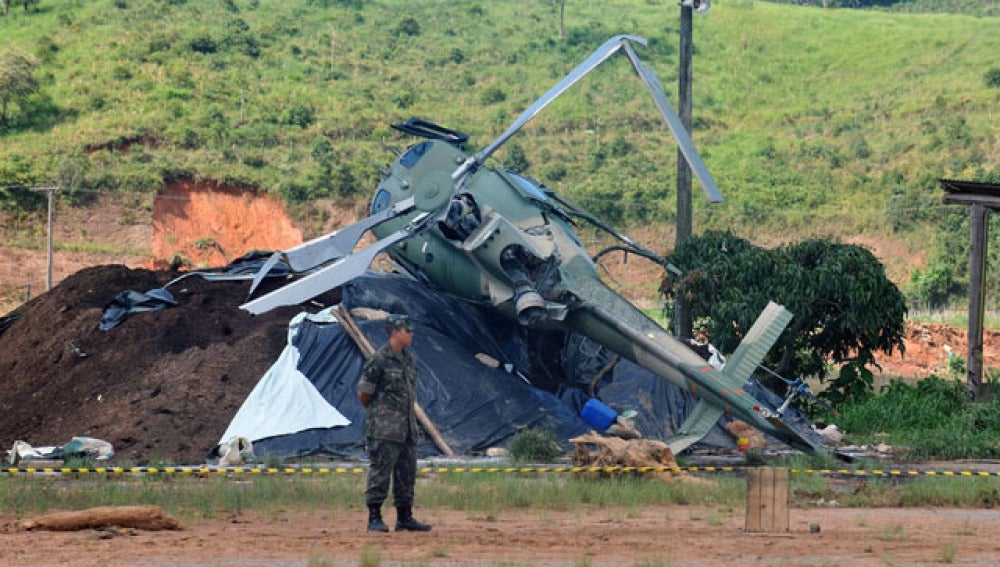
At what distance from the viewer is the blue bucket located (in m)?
20.9

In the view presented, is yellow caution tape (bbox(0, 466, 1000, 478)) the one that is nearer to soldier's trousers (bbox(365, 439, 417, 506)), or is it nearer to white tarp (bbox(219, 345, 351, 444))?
white tarp (bbox(219, 345, 351, 444))

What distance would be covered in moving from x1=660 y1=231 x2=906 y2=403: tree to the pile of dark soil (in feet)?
22.7

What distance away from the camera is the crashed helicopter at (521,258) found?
1870 centimetres

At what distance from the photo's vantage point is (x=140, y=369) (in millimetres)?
A: 21766

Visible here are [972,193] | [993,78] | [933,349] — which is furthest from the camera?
[993,78]

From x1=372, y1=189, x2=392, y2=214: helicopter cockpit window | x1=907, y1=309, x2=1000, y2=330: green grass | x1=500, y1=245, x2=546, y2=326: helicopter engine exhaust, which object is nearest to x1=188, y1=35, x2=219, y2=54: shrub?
x1=907, y1=309, x2=1000, y2=330: green grass

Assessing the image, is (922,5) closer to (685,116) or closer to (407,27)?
(407,27)

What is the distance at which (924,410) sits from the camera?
77.3ft

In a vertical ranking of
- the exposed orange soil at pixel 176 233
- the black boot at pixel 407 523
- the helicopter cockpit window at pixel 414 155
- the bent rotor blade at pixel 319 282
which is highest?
the exposed orange soil at pixel 176 233

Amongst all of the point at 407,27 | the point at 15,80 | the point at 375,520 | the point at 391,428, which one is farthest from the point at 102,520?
the point at 407,27

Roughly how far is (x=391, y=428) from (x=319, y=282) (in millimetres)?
7011

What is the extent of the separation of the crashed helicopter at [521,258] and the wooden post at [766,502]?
5.99 metres

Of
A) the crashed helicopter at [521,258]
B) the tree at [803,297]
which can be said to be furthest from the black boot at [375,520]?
A: the tree at [803,297]

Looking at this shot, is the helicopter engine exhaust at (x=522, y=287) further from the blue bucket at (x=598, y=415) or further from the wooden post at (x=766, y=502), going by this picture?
the wooden post at (x=766, y=502)
